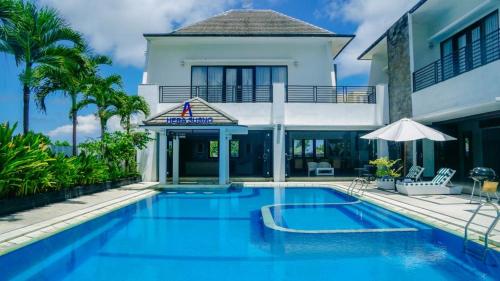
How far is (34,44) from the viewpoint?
11.0 m

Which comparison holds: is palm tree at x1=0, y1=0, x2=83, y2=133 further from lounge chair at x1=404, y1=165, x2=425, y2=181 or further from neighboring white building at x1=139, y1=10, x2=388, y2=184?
lounge chair at x1=404, y1=165, x2=425, y2=181

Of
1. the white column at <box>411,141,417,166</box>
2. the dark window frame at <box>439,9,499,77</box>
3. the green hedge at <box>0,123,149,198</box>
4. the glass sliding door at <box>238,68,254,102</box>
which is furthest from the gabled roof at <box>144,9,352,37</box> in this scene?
the green hedge at <box>0,123,149,198</box>

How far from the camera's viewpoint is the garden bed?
902 centimetres

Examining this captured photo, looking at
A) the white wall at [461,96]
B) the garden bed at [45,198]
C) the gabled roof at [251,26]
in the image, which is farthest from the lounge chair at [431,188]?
the garden bed at [45,198]

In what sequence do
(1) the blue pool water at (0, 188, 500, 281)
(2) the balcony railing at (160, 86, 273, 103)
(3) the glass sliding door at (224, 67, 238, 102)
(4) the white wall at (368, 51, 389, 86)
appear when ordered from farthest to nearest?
(4) the white wall at (368, 51, 389, 86), (3) the glass sliding door at (224, 67, 238, 102), (2) the balcony railing at (160, 86, 273, 103), (1) the blue pool water at (0, 188, 500, 281)

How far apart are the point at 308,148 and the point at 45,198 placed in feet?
53.2

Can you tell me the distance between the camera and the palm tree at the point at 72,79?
1186 centimetres

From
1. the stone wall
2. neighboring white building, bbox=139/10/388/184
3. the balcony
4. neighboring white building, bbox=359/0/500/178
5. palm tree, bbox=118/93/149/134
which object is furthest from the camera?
the balcony

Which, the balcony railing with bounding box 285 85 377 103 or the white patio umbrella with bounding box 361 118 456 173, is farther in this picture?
the balcony railing with bounding box 285 85 377 103

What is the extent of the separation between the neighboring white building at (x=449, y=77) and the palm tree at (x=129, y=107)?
13.0 m

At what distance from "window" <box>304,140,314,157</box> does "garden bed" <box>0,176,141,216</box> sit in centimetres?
1234

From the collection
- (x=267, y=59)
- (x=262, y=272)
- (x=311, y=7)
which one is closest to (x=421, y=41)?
(x=311, y=7)

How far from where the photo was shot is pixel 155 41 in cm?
2217

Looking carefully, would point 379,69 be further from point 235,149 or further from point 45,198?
point 45,198
